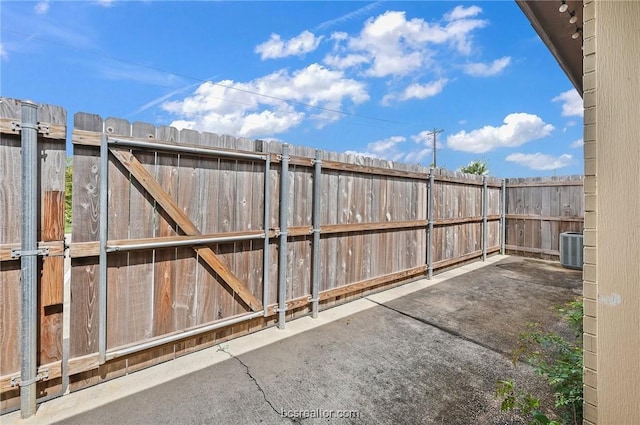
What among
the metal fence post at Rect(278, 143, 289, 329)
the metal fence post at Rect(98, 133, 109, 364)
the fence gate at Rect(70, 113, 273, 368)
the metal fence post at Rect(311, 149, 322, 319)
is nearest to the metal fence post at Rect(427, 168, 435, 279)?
the metal fence post at Rect(311, 149, 322, 319)

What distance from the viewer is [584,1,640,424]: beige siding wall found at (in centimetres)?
110

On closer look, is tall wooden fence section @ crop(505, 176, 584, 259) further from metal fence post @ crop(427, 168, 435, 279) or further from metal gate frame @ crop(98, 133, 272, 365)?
metal gate frame @ crop(98, 133, 272, 365)

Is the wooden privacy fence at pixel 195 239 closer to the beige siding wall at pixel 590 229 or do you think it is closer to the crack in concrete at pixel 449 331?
the crack in concrete at pixel 449 331

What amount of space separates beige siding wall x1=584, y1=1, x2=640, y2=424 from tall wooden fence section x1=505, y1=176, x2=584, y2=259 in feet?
22.9

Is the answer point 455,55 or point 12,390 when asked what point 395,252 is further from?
point 455,55

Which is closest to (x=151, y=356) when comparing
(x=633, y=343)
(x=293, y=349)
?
(x=293, y=349)

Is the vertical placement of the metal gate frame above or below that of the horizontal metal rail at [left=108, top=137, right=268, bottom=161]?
below

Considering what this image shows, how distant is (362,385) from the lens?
2.19m

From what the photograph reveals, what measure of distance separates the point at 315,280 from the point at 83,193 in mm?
2406

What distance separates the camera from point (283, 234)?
3.14 m

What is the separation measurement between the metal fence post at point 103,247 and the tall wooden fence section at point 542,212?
8.41 meters

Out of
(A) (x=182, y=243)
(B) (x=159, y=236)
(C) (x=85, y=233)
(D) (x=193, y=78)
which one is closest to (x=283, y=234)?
(A) (x=182, y=243)

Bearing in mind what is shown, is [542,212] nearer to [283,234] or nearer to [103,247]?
[283,234]

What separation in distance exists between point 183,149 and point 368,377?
2.47 metres
